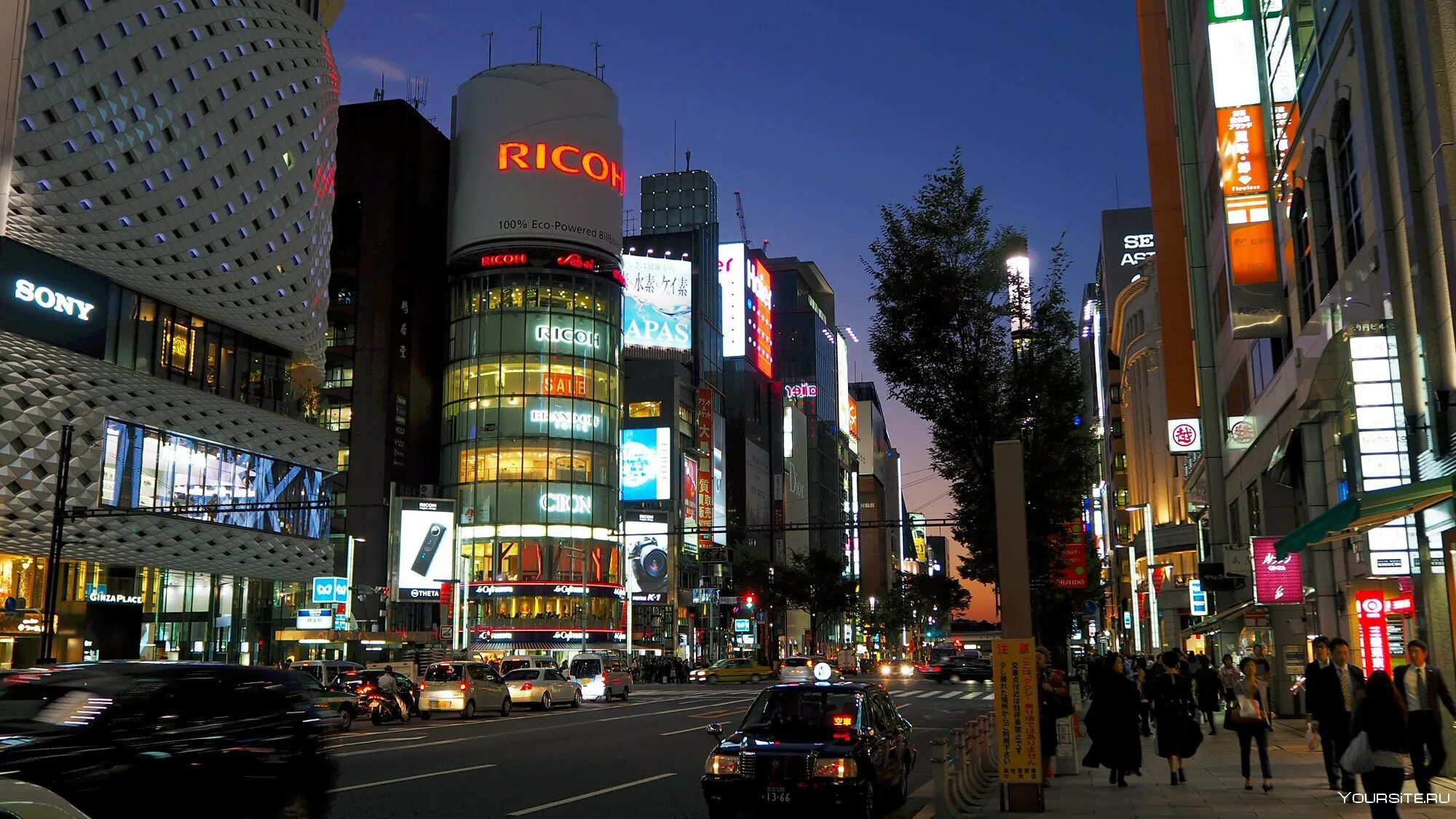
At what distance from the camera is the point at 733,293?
129125 mm

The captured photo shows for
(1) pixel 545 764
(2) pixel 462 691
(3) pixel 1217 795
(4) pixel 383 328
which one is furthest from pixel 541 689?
(4) pixel 383 328

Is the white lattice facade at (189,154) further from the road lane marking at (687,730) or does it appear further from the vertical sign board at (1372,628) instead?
the vertical sign board at (1372,628)

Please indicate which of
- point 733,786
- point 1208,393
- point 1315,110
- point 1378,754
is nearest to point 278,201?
point 1208,393

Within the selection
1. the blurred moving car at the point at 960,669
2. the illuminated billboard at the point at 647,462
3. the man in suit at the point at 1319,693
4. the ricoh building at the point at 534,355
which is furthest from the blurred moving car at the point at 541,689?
the illuminated billboard at the point at 647,462

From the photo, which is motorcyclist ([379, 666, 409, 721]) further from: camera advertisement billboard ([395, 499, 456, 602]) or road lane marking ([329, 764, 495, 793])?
camera advertisement billboard ([395, 499, 456, 602])

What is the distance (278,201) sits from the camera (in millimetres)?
56719

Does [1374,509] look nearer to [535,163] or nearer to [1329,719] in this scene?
[1329,719]

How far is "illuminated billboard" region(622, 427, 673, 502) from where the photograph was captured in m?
98.5

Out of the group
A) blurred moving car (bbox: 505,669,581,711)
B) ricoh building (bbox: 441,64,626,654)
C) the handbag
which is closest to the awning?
the handbag

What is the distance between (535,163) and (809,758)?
7748 centimetres

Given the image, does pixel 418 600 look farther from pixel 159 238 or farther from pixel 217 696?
pixel 217 696

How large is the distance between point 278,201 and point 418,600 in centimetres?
3509

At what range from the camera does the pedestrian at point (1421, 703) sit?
42.0ft

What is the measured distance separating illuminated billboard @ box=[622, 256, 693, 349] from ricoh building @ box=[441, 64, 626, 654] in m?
14.3
